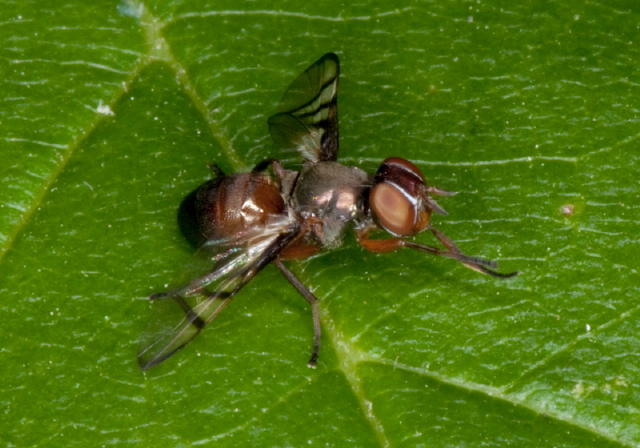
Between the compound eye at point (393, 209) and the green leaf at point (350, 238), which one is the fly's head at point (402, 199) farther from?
the green leaf at point (350, 238)

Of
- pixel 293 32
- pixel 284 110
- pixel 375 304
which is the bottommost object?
pixel 375 304

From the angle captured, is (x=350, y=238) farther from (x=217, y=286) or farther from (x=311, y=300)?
(x=217, y=286)

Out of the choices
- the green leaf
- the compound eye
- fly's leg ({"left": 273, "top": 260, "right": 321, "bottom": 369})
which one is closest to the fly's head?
the compound eye

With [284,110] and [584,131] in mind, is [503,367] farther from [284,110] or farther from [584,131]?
[284,110]

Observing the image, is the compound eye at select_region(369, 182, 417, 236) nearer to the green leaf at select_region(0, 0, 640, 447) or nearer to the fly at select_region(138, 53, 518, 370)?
the fly at select_region(138, 53, 518, 370)

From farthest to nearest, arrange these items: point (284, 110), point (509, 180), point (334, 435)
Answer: point (284, 110) < point (509, 180) < point (334, 435)

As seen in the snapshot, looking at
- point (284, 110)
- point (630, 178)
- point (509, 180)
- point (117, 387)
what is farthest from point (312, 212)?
point (630, 178)

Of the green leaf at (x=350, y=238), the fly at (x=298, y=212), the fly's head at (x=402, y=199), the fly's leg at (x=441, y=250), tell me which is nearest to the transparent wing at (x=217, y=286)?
the fly at (x=298, y=212)

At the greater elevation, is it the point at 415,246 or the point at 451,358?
the point at 415,246
